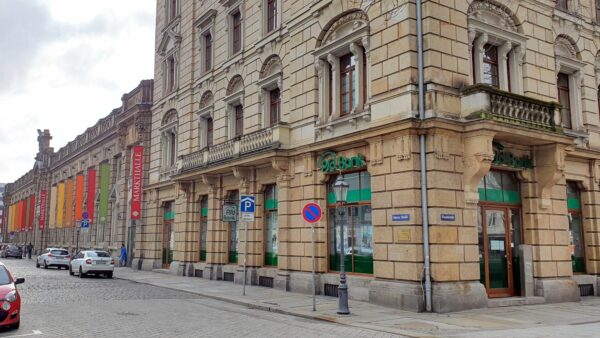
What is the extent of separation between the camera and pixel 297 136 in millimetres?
20516

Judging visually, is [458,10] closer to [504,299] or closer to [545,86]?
[545,86]

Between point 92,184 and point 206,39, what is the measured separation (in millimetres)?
22494

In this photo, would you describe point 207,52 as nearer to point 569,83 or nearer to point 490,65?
point 490,65

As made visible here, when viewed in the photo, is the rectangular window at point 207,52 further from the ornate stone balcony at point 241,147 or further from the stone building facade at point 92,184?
the stone building facade at point 92,184

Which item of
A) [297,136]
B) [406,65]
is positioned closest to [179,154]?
[297,136]

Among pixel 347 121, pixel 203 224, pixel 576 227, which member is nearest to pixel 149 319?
pixel 347 121

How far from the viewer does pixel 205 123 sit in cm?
2833

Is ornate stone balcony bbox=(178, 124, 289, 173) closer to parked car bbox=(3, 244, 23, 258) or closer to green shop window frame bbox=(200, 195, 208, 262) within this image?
green shop window frame bbox=(200, 195, 208, 262)

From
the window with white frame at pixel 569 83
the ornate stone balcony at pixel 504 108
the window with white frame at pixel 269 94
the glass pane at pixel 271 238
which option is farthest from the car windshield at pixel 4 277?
the window with white frame at pixel 569 83

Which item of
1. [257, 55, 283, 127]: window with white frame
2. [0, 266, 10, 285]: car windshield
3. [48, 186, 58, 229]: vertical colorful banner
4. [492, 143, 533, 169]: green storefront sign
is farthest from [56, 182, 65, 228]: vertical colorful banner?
[492, 143, 533, 169]: green storefront sign

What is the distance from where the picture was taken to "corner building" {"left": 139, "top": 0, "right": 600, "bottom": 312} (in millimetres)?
15414

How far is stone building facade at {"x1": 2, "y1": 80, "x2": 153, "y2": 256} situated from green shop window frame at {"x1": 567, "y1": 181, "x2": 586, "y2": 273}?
81.2 ft

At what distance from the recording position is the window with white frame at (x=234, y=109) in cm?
2512

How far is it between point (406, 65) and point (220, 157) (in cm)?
1091
